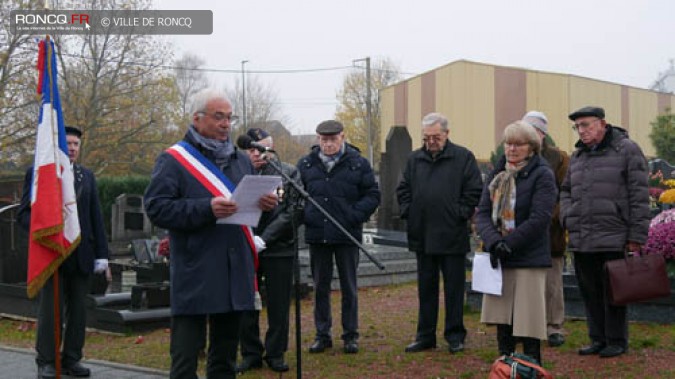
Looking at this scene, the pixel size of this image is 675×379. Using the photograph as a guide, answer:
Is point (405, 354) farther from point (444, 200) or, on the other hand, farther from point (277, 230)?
point (277, 230)

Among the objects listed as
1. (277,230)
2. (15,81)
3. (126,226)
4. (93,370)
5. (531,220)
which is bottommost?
(93,370)

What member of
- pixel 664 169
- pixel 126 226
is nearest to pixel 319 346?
pixel 664 169

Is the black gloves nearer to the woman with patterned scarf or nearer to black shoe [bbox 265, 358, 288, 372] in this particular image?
the woman with patterned scarf

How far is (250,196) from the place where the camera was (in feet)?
14.9

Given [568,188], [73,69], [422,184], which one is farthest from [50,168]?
[73,69]

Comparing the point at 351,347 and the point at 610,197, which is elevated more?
the point at 610,197

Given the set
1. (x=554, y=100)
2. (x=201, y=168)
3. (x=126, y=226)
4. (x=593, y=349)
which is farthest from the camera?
(x=554, y=100)

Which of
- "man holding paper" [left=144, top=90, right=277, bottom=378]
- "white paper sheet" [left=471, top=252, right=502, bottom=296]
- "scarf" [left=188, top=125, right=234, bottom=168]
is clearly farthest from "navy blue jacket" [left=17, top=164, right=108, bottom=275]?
"white paper sheet" [left=471, top=252, right=502, bottom=296]

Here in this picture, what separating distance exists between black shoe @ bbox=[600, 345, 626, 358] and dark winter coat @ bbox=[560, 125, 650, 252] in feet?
2.74

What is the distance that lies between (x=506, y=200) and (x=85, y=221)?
3673mm

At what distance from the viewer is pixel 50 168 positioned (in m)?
6.12

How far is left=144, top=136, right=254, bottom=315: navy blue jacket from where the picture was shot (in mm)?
4516

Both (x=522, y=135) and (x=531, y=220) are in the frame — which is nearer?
(x=531, y=220)

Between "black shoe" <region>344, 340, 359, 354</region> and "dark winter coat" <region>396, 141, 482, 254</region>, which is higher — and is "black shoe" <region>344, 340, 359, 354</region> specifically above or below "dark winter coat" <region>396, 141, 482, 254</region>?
below
